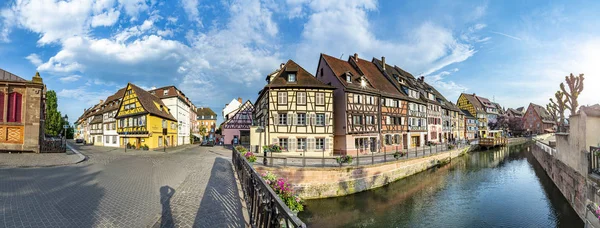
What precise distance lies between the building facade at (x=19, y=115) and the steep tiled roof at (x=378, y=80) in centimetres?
3108

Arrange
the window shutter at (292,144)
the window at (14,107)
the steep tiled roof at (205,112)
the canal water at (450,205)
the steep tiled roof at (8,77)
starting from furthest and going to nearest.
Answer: the steep tiled roof at (205,112) → the window shutter at (292,144) → the steep tiled roof at (8,77) → the window at (14,107) → the canal water at (450,205)

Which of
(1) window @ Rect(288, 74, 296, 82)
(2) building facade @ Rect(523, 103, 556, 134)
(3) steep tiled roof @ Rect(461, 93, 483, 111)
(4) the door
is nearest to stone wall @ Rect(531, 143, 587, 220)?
(4) the door

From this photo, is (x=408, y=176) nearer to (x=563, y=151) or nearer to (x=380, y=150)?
(x=380, y=150)

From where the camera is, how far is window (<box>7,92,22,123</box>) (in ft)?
66.1

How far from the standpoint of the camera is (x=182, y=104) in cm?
4997

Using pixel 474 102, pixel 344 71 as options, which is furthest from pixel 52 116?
pixel 474 102

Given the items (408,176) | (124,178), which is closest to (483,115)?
(408,176)

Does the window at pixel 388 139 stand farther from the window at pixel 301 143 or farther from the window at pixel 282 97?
the window at pixel 282 97

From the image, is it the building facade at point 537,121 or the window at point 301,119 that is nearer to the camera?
the window at point 301,119

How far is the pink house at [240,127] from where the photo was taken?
45.1 metres

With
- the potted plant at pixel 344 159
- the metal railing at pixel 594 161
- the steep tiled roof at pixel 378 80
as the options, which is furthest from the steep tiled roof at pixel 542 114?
the potted plant at pixel 344 159

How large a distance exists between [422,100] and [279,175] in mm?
31020

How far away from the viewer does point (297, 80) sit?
85.8ft

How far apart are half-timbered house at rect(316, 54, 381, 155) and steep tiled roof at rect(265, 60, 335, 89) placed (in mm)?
2316
